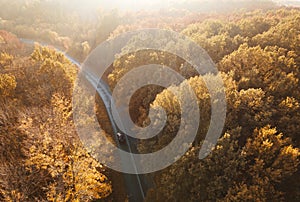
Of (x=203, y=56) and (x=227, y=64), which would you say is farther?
(x=203, y=56)

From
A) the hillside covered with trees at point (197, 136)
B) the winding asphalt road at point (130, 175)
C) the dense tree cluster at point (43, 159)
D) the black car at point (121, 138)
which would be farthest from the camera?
the black car at point (121, 138)

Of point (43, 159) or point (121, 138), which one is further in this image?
point (121, 138)

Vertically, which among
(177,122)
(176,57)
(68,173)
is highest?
(176,57)

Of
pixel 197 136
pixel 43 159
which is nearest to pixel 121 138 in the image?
pixel 197 136

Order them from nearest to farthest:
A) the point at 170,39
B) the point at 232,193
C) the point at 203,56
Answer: the point at 232,193, the point at 203,56, the point at 170,39

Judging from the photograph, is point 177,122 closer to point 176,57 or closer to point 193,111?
point 193,111

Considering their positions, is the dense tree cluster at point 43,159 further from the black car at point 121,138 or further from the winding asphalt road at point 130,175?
the black car at point 121,138

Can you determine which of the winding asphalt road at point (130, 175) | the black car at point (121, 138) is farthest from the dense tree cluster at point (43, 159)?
the black car at point (121, 138)

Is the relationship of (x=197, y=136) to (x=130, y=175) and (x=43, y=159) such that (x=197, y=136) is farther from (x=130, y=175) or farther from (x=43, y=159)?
(x=43, y=159)

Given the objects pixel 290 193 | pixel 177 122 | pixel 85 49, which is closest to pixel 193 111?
pixel 177 122

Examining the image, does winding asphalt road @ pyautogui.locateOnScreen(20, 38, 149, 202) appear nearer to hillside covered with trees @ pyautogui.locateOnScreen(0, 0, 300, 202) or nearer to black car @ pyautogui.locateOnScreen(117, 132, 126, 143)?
black car @ pyautogui.locateOnScreen(117, 132, 126, 143)

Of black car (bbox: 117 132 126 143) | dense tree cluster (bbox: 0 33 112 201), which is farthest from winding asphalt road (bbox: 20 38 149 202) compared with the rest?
dense tree cluster (bbox: 0 33 112 201)
